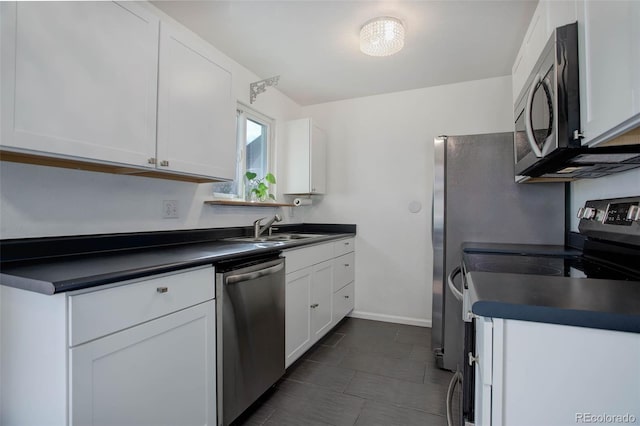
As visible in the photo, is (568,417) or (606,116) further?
(606,116)

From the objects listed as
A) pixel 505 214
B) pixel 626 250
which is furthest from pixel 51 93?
pixel 505 214

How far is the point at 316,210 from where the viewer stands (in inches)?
138

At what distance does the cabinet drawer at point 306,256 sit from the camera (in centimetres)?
204

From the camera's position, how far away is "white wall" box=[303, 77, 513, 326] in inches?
115

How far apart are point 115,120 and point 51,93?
23 cm

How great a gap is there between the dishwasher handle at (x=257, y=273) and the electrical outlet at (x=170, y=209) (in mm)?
742

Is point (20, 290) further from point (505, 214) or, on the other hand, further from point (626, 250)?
point (505, 214)

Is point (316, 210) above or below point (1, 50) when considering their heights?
below

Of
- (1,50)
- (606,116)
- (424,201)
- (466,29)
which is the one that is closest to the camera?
(606,116)

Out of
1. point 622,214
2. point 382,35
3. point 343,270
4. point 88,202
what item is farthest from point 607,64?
point 343,270

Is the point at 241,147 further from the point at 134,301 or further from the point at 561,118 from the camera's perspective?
the point at 561,118

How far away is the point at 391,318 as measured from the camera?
315cm

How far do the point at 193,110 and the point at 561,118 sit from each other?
5.57ft

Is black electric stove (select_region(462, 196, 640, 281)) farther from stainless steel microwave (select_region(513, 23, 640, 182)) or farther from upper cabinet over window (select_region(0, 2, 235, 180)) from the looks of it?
upper cabinet over window (select_region(0, 2, 235, 180))
